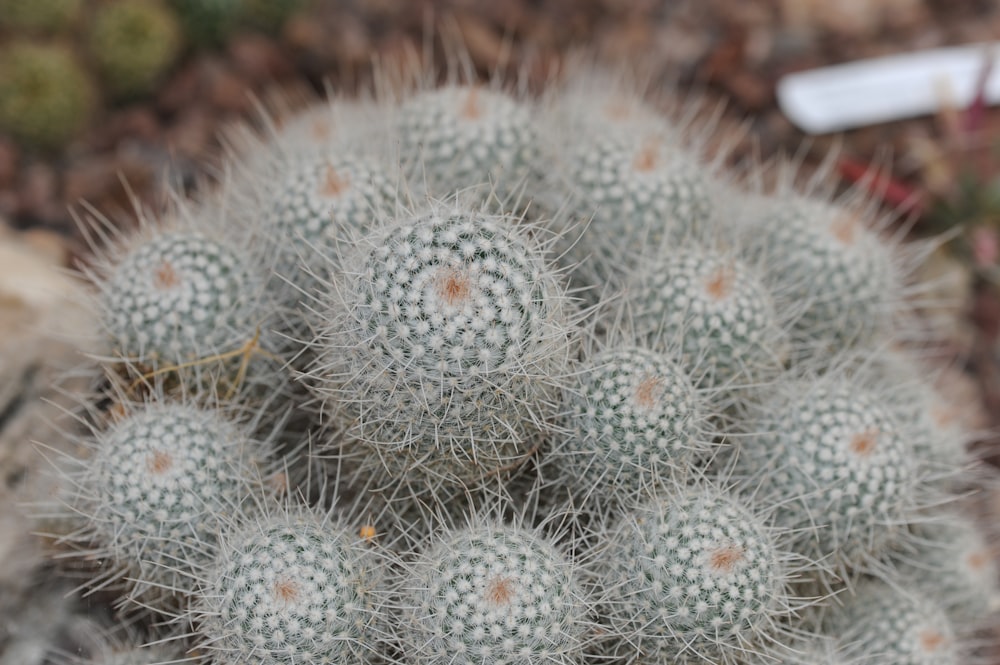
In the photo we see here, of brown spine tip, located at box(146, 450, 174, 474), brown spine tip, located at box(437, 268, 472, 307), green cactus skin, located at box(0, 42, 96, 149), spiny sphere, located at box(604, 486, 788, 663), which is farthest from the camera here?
green cactus skin, located at box(0, 42, 96, 149)

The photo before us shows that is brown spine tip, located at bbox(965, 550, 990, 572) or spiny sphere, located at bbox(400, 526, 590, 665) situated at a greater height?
spiny sphere, located at bbox(400, 526, 590, 665)

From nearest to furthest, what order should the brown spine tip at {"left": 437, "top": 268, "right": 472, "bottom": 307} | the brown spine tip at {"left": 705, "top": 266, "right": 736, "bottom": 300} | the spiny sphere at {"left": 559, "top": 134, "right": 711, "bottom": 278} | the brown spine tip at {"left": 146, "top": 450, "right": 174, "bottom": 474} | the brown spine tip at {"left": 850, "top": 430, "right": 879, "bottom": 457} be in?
the brown spine tip at {"left": 437, "top": 268, "right": 472, "bottom": 307} < the brown spine tip at {"left": 146, "top": 450, "right": 174, "bottom": 474} < the brown spine tip at {"left": 850, "top": 430, "right": 879, "bottom": 457} < the brown spine tip at {"left": 705, "top": 266, "right": 736, "bottom": 300} < the spiny sphere at {"left": 559, "top": 134, "right": 711, "bottom": 278}

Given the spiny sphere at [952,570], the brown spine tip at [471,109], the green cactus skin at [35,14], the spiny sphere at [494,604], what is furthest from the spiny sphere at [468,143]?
the green cactus skin at [35,14]

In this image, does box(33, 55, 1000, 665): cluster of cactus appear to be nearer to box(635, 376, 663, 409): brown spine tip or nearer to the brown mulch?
box(635, 376, 663, 409): brown spine tip

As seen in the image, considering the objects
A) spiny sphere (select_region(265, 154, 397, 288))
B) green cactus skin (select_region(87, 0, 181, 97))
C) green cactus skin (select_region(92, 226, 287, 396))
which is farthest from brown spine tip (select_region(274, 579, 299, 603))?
green cactus skin (select_region(87, 0, 181, 97))

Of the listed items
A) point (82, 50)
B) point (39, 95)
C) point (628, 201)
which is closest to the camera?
point (628, 201)

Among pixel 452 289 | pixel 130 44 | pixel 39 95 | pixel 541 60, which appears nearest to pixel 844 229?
pixel 452 289

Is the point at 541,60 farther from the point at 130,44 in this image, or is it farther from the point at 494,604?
the point at 494,604
